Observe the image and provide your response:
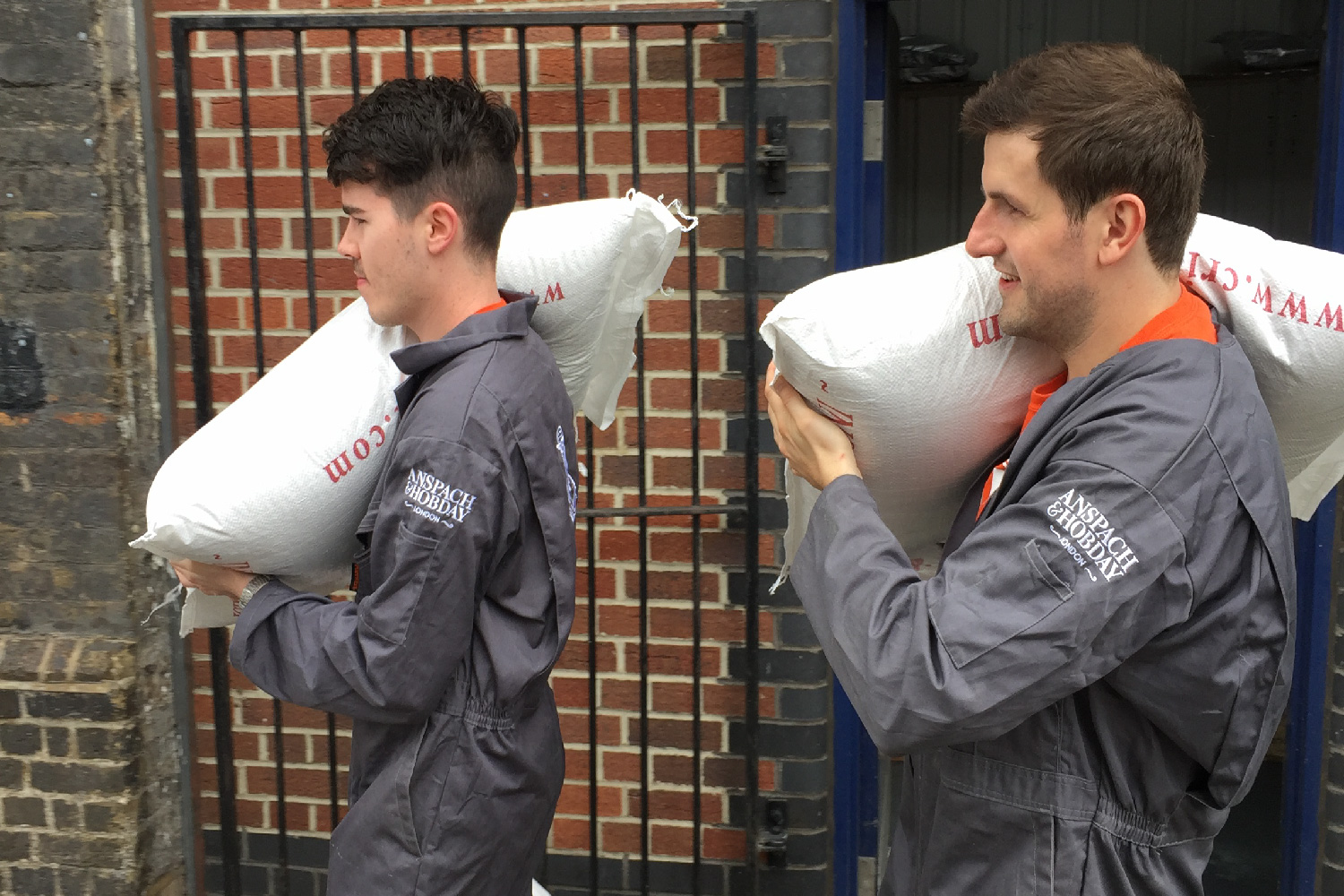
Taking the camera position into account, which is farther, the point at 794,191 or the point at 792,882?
the point at 792,882

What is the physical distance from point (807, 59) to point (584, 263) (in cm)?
107

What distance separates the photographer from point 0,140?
2898 millimetres

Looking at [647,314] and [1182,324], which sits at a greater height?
[1182,324]

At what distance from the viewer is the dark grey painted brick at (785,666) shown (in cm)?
302

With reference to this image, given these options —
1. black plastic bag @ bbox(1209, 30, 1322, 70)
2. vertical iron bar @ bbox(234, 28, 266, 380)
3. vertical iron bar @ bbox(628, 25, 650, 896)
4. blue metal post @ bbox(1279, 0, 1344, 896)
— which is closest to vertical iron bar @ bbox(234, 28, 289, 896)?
vertical iron bar @ bbox(234, 28, 266, 380)

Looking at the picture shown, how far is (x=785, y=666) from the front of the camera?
3.04 metres

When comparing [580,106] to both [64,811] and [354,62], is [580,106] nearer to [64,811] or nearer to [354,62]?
[354,62]

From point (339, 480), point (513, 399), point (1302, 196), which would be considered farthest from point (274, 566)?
point (1302, 196)

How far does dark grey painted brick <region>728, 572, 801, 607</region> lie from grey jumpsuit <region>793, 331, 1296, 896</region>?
143cm

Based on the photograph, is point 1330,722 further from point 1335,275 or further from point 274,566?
point 274,566

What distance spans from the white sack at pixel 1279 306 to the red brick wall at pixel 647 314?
1379 mm

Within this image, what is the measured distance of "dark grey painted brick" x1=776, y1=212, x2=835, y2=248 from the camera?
114 inches

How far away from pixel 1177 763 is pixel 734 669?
1.66 meters

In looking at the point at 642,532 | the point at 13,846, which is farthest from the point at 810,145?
the point at 13,846
